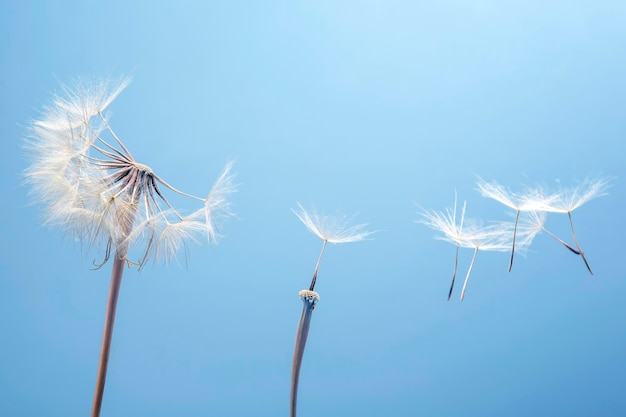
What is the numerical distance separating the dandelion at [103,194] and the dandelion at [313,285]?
465 millimetres

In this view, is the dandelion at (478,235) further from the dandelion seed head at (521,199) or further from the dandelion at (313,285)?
the dandelion at (313,285)

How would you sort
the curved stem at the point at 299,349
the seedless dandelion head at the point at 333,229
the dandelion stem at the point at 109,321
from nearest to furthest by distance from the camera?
the dandelion stem at the point at 109,321 < the curved stem at the point at 299,349 < the seedless dandelion head at the point at 333,229

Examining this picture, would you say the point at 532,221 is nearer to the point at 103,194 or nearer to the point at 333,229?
the point at 333,229

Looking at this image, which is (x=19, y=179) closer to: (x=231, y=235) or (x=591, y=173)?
(x=231, y=235)

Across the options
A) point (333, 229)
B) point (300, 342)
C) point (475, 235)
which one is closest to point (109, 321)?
point (300, 342)

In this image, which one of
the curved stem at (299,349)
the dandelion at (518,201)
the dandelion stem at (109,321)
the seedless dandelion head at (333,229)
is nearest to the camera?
the dandelion stem at (109,321)

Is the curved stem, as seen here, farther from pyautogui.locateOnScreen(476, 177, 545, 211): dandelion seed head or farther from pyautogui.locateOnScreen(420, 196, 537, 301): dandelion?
pyautogui.locateOnScreen(476, 177, 545, 211): dandelion seed head

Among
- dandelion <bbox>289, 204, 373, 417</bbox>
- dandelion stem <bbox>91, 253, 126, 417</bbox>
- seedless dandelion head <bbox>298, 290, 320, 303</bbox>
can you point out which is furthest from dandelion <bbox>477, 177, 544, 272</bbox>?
dandelion stem <bbox>91, 253, 126, 417</bbox>

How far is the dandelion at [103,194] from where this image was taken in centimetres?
233

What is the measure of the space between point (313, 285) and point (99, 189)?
3.28ft

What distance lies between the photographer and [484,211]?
14.7 ft

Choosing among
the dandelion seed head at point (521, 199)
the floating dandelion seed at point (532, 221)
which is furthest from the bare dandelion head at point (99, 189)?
the floating dandelion seed at point (532, 221)

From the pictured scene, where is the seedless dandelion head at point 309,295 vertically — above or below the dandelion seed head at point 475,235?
below

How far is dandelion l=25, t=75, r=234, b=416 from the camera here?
7.65 ft
